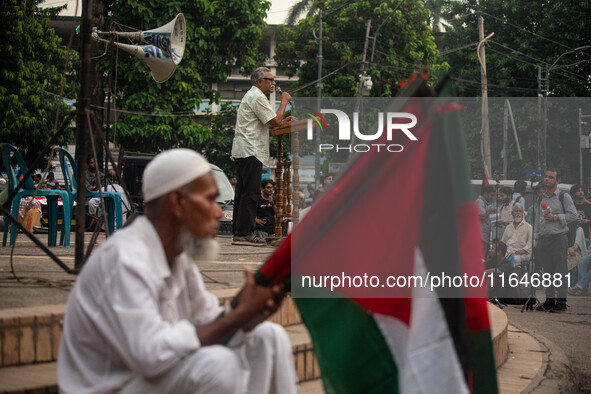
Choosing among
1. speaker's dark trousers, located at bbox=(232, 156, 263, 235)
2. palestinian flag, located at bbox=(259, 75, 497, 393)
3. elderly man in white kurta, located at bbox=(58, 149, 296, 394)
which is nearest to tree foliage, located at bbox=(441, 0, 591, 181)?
speaker's dark trousers, located at bbox=(232, 156, 263, 235)

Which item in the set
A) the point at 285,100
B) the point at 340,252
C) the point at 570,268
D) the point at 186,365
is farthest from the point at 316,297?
the point at 570,268

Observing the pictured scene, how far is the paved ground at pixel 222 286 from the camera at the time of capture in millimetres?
4621

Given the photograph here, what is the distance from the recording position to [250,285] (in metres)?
2.81

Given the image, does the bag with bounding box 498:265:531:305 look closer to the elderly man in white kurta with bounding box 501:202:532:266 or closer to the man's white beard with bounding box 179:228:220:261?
the elderly man in white kurta with bounding box 501:202:532:266

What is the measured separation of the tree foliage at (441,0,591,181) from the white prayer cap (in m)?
31.4

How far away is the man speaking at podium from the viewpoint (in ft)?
27.9

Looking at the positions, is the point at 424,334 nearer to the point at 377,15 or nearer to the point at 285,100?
the point at 285,100

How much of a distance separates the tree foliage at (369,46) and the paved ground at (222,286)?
94.8ft

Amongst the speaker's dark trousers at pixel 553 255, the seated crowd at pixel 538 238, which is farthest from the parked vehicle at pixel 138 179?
the speaker's dark trousers at pixel 553 255

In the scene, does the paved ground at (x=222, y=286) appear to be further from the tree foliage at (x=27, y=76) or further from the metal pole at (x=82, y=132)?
the tree foliage at (x=27, y=76)

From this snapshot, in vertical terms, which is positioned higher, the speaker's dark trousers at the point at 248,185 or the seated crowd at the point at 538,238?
the speaker's dark trousers at the point at 248,185

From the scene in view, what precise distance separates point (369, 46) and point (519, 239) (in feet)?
95.3

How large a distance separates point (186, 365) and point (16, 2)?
25.0 meters

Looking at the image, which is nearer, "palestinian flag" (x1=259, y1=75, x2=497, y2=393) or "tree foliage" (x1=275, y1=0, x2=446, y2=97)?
"palestinian flag" (x1=259, y1=75, x2=497, y2=393)
